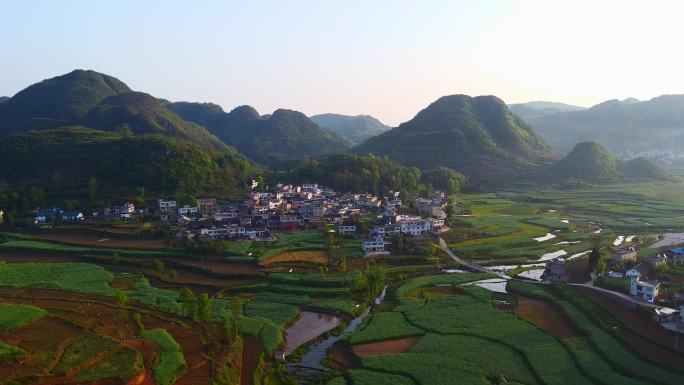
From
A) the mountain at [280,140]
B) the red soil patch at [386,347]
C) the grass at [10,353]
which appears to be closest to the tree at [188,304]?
the grass at [10,353]

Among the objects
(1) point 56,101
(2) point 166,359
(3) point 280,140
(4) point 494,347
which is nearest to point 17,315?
(2) point 166,359

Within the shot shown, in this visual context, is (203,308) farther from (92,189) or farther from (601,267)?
(92,189)

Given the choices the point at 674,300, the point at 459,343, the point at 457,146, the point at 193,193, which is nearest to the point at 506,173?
the point at 457,146

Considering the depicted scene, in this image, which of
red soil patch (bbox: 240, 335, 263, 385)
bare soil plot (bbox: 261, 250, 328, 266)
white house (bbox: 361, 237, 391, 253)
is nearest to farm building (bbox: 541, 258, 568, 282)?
white house (bbox: 361, 237, 391, 253)

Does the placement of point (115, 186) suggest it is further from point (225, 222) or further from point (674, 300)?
point (674, 300)

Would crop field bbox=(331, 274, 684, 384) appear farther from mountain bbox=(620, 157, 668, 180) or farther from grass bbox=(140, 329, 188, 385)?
mountain bbox=(620, 157, 668, 180)

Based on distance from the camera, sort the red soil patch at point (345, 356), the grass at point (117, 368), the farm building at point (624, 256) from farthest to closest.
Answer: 1. the farm building at point (624, 256)
2. the red soil patch at point (345, 356)
3. the grass at point (117, 368)

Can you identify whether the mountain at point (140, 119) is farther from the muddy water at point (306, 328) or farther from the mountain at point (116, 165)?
the muddy water at point (306, 328)
